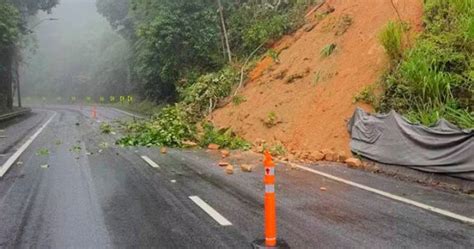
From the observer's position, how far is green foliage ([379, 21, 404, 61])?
1423cm

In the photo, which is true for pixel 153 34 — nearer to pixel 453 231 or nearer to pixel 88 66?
pixel 453 231

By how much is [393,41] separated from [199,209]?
8981mm

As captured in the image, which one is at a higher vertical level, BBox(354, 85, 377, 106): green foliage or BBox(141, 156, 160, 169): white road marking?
BBox(354, 85, 377, 106): green foliage

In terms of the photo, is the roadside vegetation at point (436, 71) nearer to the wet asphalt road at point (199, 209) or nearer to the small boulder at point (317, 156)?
the small boulder at point (317, 156)

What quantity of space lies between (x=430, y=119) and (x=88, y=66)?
8586 centimetres

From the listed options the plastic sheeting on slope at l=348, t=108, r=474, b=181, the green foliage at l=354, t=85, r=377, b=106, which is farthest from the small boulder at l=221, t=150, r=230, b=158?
the green foliage at l=354, t=85, r=377, b=106

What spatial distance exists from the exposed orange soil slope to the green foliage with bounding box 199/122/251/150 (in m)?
0.42

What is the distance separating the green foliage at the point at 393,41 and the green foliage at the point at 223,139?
15.6ft

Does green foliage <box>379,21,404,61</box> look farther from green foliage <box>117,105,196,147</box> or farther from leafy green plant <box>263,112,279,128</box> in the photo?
green foliage <box>117,105,196,147</box>

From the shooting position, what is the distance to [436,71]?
12.4m

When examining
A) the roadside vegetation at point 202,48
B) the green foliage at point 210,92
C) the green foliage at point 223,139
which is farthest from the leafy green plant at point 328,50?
the green foliage at point 210,92

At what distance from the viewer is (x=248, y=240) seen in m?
5.97

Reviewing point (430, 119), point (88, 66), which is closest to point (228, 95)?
point (430, 119)

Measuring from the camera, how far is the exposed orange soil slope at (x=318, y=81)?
14.6 meters
